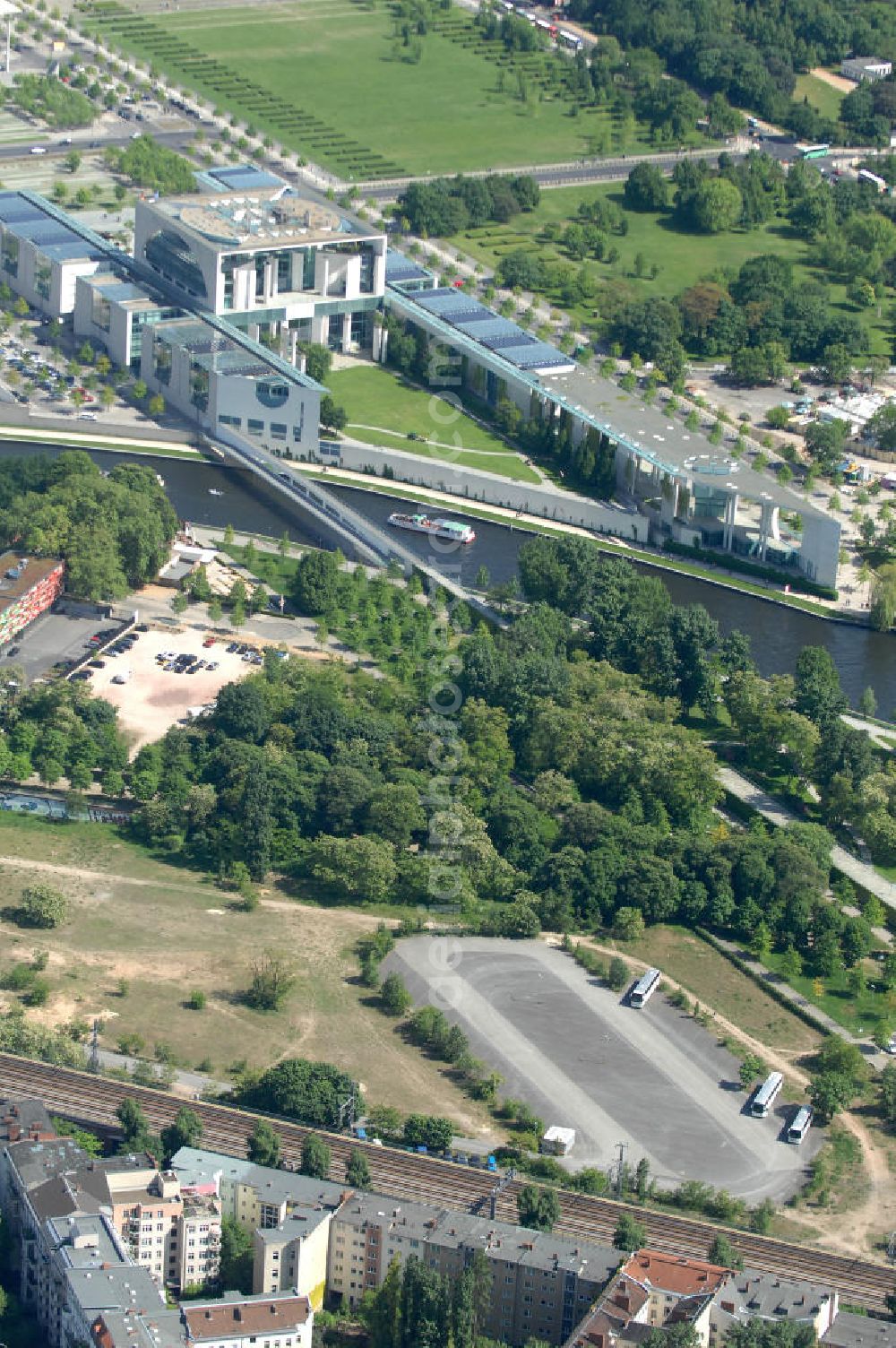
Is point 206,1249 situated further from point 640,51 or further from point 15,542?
point 640,51

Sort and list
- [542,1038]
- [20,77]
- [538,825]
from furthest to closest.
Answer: [20,77] → [538,825] → [542,1038]

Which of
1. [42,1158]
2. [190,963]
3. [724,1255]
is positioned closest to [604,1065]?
[724,1255]

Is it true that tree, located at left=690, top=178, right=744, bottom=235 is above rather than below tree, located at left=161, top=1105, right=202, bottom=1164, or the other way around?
above

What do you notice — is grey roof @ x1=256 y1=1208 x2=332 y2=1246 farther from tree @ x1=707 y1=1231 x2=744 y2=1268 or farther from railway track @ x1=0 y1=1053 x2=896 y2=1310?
tree @ x1=707 y1=1231 x2=744 y2=1268

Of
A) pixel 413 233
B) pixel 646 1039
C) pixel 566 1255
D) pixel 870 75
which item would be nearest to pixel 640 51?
pixel 870 75

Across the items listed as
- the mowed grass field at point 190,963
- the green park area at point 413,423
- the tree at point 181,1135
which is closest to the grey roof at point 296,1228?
the tree at point 181,1135

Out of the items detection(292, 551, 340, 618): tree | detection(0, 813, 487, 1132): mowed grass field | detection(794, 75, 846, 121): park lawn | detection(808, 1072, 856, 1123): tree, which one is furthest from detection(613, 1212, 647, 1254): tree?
detection(794, 75, 846, 121): park lawn
